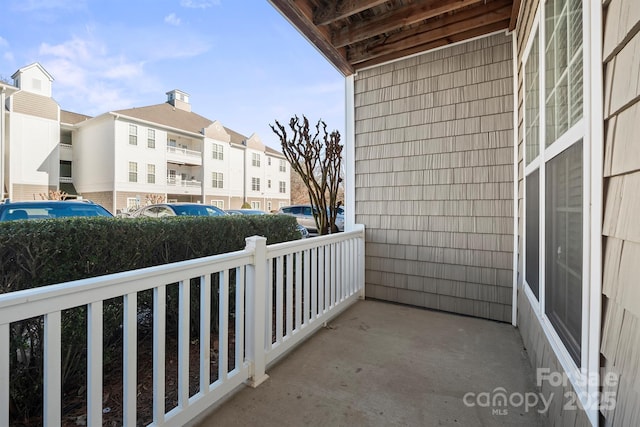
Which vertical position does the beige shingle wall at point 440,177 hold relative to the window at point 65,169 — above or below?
below

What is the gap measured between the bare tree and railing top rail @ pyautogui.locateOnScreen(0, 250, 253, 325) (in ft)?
9.07

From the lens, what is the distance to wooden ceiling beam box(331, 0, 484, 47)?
2.60 m

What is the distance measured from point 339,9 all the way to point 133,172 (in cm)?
1630

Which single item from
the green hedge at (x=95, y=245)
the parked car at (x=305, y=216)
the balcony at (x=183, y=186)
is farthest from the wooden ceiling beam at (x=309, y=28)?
the balcony at (x=183, y=186)

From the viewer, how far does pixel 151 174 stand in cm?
1641

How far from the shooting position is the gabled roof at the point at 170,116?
15.9m

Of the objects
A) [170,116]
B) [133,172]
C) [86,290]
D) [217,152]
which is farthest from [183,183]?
[86,290]

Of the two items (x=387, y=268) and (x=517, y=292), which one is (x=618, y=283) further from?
(x=387, y=268)

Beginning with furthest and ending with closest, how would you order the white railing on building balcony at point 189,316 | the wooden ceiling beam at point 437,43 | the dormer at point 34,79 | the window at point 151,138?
the window at point 151,138, the dormer at point 34,79, the wooden ceiling beam at point 437,43, the white railing on building balcony at point 189,316

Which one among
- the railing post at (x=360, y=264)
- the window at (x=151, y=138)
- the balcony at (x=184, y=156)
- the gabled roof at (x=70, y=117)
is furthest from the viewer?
the balcony at (x=184, y=156)

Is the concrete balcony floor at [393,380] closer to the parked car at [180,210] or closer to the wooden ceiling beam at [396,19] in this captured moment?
the wooden ceiling beam at [396,19]

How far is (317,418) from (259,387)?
1.48ft

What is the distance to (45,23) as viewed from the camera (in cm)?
1352

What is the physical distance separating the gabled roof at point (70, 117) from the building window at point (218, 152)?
7126 millimetres
